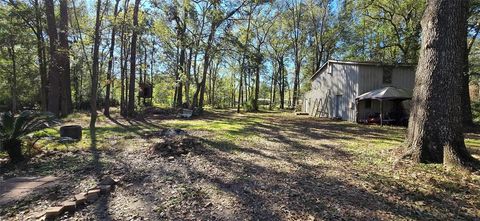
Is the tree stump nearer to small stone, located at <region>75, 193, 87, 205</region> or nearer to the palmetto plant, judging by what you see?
the palmetto plant

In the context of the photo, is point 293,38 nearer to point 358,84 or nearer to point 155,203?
point 358,84

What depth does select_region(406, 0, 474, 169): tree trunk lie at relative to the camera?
560 cm

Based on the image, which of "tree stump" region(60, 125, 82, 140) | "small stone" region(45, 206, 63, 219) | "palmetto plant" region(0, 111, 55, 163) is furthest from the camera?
"tree stump" region(60, 125, 82, 140)

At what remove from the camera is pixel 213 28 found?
21500mm

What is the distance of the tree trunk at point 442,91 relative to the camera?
5598 mm

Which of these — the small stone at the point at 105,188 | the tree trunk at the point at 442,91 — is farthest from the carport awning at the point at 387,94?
the small stone at the point at 105,188

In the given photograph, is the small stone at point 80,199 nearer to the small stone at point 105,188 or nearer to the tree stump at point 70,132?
the small stone at point 105,188

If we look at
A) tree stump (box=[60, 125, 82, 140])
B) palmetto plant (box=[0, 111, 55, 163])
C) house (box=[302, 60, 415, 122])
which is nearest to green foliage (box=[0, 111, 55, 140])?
palmetto plant (box=[0, 111, 55, 163])

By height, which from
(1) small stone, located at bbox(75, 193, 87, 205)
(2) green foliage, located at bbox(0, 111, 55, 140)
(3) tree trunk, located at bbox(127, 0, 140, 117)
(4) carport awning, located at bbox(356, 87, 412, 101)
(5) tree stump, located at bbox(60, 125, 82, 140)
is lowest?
(1) small stone, located at bbox(75, 193, 87, 205)

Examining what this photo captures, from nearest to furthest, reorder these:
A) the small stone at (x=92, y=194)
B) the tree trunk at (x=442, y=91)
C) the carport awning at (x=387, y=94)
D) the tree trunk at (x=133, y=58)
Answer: the small stone at (x=92, y=194) → the tree trunk at (x=442, y=91) → the carport awning at (x=387, y=94) → the tree trunk at (x=133, y=58)

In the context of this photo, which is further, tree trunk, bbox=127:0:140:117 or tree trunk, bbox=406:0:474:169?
tree trunk, bbox=127:0:140:117

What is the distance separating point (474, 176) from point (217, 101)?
136 feet

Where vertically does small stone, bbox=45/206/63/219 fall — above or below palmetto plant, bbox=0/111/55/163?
below

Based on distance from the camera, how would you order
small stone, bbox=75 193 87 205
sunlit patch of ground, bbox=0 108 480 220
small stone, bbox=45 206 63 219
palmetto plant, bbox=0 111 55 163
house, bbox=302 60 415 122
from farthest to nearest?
house, bbox=302 60 415 122 → palmetto plant, bbox=0 111 55 163 → small stone, bbox=75 193 87 205 → sunlit patch of ground, bbox=0 108 480 220 → small stone, bbox=45 206 63 219
